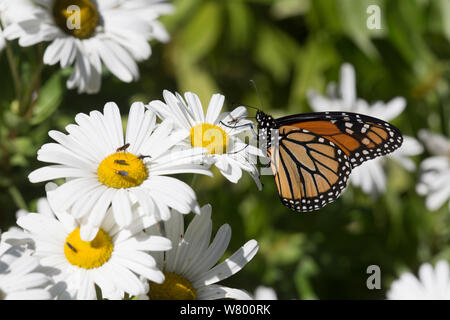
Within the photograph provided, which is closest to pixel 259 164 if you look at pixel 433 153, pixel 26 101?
pixel 26 101

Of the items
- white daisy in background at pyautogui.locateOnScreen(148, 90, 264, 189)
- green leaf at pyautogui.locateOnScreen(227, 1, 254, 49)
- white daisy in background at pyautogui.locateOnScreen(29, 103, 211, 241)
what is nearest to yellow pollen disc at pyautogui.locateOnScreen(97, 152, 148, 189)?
white daisy in background at pyautogui.locateOnScreen(29, 103, 211, 241)

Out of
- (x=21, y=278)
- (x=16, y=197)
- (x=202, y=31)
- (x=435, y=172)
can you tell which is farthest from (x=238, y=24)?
(x=21, y=278)

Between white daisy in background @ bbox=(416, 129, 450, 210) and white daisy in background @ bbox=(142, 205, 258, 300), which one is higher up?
white daisy in background @ bbox=(416, 129, 450, 210)

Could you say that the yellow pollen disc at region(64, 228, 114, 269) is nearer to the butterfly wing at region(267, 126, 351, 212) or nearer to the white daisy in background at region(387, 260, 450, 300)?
the butterfly wing at region(267, 126, 351, 212)

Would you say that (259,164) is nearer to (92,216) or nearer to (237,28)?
(92,216)

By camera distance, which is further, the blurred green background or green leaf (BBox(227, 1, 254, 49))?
green leaf (BBox(227, 1, 254, 49))

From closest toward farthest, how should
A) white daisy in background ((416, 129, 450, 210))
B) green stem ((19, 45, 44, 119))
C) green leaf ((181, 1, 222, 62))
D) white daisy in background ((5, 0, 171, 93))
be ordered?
1. white daisy in background ((5, 0, 171, 93))
2. green stem ((19, 45, 44, 119))
3. white daisy in background ((416, 129, 450, 210))
4. green leaf ((181, 1, 222, 62))

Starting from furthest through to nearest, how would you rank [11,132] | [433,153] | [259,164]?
[433,153] < [11,132] < [259,164]

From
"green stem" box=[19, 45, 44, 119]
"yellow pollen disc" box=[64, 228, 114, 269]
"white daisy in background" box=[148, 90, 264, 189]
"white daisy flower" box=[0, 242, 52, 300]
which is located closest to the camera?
"white daisy flower" box=[0, 242, 52, 300]
